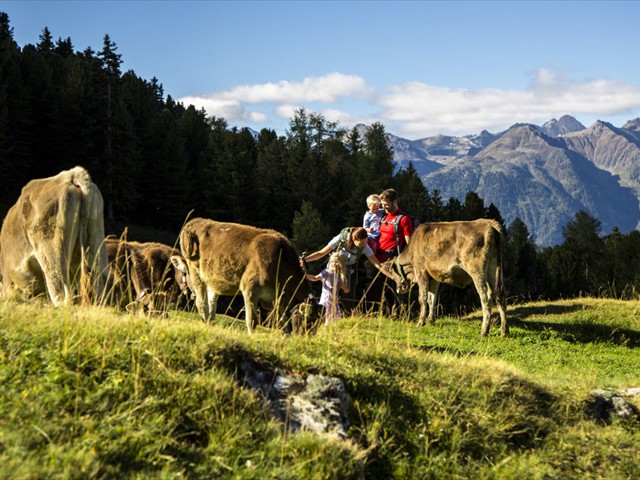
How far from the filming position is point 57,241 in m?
8.62

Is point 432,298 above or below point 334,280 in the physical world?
below

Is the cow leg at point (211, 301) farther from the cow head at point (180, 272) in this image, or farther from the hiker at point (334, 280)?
the hiker at point (334, 280)

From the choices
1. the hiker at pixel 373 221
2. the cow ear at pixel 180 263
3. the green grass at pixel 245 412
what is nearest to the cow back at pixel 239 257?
the cow ear at pixel 180 263

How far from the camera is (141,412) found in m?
5.65

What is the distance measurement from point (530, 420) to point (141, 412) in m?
4.44

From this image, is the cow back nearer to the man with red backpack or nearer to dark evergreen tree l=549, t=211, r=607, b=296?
the man with red backpack

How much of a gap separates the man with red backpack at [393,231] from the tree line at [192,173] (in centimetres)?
3913

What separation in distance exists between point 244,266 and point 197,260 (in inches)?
60.0

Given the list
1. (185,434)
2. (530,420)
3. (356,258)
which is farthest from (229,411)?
(356,258)

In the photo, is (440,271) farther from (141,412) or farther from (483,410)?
(141,412)

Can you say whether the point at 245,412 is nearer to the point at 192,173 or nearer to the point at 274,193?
the point at 274,193

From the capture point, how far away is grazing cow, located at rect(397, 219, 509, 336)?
50.4 feet

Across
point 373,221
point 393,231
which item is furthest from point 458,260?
point 373,221

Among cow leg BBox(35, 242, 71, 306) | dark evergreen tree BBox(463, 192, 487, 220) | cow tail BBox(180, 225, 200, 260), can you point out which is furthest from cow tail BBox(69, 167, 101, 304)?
dark evergreen tree BBox(463, 192, 487, 220)
